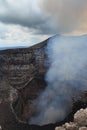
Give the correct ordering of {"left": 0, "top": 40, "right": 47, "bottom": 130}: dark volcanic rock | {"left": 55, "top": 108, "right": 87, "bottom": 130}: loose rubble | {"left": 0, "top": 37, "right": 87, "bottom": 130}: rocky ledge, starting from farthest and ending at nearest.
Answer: {"left": 0, "top": 40, "right": 47, "bottom": 130}: dark volcanic rock
{"left": 0, "top": 37, "right": 87, "bottom": 130}: rocky ledge
{"left": 55, "top": 108, "right": 87, "bottom": 130}: loose rubble

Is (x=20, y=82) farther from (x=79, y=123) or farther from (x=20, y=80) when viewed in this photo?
(x=79, y=123)

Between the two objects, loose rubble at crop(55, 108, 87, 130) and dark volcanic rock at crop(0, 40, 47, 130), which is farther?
dark volcanic rock at crop(0, 40, 47, 130)

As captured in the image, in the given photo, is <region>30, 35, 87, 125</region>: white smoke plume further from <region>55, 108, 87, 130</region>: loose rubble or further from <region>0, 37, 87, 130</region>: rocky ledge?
<region>55, 108, 87, 130</region>: loose rubble

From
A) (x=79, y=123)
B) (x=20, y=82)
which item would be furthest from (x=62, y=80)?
(x=79, y=123)

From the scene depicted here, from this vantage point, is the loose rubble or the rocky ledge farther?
the rocky ledge

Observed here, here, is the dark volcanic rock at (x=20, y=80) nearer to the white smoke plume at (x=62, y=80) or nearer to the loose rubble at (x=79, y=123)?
the white smoke plume at (x=62, y=80)

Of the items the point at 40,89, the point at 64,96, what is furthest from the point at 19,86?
the point at 64,96

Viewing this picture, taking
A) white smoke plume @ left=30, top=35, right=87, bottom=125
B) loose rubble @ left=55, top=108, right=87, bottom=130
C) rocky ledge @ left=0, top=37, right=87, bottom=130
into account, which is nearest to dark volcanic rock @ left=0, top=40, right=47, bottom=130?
rocky ledge @ left=0, top=37, right=87, bottom=130

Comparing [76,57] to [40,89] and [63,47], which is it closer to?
[63,47]

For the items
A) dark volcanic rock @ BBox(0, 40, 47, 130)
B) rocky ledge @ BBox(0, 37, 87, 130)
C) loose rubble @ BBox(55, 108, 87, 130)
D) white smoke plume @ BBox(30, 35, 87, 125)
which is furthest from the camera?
dark volcanic rock @ BBox(0, 40, 47, 130)
